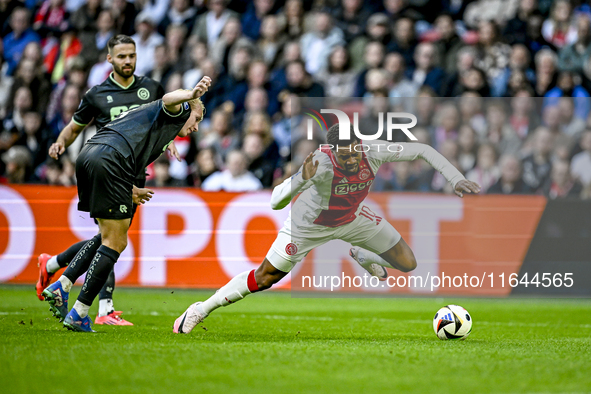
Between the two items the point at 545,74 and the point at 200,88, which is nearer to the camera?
the point at 200,88

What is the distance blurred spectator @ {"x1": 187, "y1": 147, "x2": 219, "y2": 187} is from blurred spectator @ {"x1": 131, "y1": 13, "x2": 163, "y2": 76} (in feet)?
8.85

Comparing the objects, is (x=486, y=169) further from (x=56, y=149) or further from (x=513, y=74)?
(x=56, y=149)

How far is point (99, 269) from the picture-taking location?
Result: 5.56 m

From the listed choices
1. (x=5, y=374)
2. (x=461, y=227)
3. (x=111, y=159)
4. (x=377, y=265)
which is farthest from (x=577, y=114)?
(x=5, y=374)

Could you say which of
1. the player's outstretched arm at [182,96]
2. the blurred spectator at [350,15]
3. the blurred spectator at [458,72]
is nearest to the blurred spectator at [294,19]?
the blurred spectator at [350,15]

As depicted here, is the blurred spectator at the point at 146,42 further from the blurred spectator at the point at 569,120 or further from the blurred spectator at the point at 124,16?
the blurred spectator at the point at 569,120

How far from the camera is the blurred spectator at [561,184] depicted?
9578mm

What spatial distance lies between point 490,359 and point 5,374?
9.35 ft

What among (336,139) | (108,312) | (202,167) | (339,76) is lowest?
(108,312)

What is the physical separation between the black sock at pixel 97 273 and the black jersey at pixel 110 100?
5.40 feet

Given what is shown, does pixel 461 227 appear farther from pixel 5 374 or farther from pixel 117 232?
pixel 5 374

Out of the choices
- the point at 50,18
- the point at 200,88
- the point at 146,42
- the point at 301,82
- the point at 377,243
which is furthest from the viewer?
the point at 50,18

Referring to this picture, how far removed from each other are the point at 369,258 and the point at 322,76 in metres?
5.50

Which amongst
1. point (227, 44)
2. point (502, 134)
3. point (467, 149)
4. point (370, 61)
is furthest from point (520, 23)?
point (227, 44)
